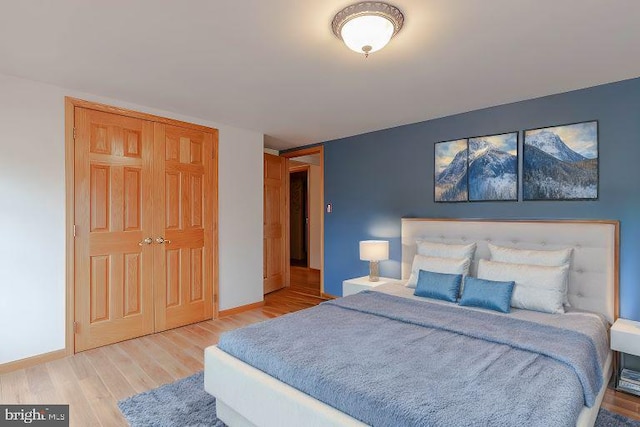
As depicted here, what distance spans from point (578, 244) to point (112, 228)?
13.5ft

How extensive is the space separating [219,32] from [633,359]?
375 centimetres

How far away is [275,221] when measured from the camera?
549 centimetres

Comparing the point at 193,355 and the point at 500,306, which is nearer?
the point at 500,306

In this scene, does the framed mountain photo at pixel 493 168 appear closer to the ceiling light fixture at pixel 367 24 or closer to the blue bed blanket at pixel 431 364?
the blue bed blanket at pixel 431 364

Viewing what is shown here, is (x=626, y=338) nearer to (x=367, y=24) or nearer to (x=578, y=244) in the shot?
(x=578, y=244)

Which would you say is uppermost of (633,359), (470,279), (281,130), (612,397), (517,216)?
(281,130)

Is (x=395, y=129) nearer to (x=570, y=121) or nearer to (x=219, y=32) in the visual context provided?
(x=570, y=121)

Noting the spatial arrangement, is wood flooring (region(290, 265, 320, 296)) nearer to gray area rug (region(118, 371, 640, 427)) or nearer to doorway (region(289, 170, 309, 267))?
doorway (region(289, 170, 309, 267))

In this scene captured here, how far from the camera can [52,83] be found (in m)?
2.79

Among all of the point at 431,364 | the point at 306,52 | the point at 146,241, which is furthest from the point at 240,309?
the point at 306,52

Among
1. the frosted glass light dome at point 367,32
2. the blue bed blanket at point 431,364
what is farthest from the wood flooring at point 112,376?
the frosted glass light dome at point 367,32

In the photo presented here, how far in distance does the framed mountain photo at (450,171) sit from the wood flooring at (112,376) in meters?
2.00

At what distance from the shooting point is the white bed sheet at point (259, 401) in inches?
57.9

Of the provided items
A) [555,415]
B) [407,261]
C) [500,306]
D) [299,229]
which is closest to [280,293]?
[407,261]
